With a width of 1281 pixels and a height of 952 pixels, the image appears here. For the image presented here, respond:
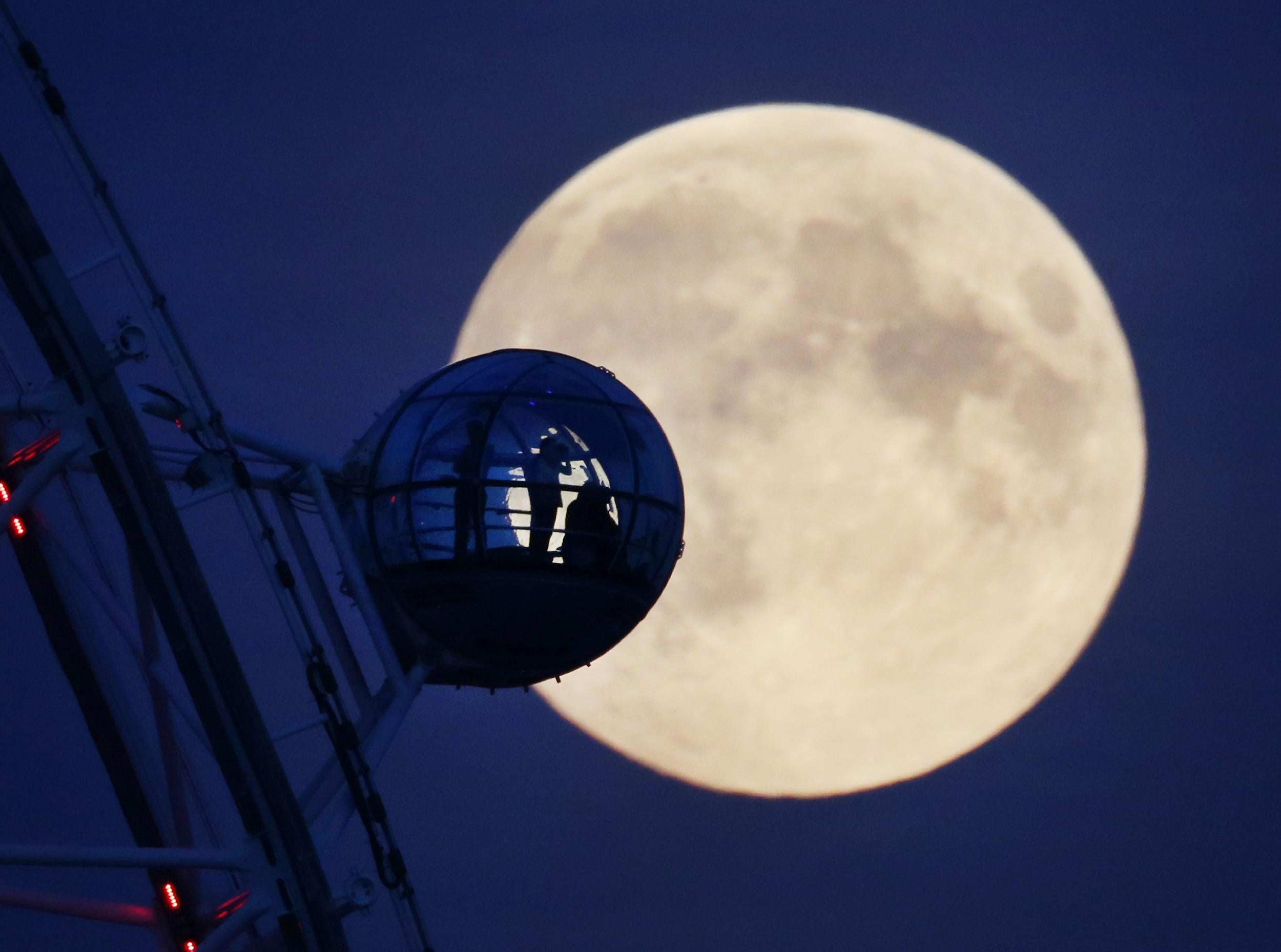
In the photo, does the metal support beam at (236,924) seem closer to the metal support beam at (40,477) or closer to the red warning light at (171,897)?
the red warning light at (171,897)

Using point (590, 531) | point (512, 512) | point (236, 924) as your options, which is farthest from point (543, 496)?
point (236, 924)

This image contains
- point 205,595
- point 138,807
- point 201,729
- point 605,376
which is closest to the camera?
point 205,595

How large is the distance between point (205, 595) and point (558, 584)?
479 centimetres

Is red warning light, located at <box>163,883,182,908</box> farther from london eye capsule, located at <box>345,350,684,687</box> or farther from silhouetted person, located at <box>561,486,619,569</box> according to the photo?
silhouetted person, located at <box>561,486,619,569</box>

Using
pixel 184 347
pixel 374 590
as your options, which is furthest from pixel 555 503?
pixel 184 347

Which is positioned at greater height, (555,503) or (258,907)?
(555,503)

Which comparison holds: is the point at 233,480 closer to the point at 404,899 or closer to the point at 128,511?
the point at 128,511

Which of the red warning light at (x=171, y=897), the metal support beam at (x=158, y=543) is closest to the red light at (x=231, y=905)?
the red warning light at (x=171, y=897)

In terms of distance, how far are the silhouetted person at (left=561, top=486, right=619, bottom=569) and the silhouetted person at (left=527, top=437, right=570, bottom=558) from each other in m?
0.20

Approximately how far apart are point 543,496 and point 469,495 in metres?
0.87

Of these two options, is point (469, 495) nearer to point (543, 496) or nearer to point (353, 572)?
point (543, 496)

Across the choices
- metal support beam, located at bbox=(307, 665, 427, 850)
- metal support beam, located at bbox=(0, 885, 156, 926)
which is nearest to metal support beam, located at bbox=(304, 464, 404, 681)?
metal support beam, located at bbox=(307, 665, 427, 850)

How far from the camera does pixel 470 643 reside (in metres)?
25.2

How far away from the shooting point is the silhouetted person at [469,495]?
79.8 feet
